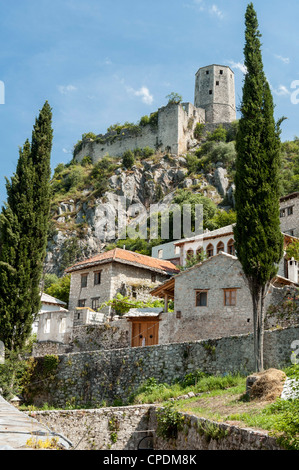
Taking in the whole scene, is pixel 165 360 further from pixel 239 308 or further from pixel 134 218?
pixel 134 218

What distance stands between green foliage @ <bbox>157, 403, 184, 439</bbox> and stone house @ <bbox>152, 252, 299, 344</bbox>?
8.02 meters

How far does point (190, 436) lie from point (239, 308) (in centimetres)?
1037

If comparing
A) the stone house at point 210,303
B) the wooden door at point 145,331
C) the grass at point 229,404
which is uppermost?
the stone house at point 210,303

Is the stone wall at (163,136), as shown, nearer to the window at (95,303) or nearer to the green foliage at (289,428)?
the window at (95,303)

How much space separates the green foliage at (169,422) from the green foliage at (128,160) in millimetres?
71908

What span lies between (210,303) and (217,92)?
266ft

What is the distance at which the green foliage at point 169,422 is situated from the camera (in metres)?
14.0

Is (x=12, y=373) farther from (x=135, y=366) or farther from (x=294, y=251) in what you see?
(x=294, y=251)

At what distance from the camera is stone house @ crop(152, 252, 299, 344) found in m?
22.6

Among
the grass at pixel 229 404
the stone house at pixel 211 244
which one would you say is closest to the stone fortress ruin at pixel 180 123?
the stone house at pixel 211 244

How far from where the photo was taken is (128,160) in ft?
278

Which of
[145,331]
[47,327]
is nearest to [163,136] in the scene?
[47,327]

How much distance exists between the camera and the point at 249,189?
17.9m
